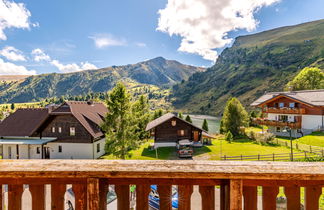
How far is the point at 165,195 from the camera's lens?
185 centimetres

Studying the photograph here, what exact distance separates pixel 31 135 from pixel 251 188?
1174 inches

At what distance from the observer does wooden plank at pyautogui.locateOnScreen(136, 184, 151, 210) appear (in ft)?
6.05

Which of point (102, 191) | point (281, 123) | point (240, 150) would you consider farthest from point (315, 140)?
point (102, 191)

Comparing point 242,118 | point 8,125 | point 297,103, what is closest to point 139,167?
point 8,125

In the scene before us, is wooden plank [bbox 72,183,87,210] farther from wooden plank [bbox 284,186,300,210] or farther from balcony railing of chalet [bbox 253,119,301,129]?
Answer: balcony railing of chalet [bbox 253,119,301,129]

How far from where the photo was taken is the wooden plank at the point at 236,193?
1.63m

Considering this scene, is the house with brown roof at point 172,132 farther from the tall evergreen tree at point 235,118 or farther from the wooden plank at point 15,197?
the wooden plank at point 15,197

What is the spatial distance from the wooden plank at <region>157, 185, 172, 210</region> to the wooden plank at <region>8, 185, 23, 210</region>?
149 centimetres

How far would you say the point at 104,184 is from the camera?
1.75 meters

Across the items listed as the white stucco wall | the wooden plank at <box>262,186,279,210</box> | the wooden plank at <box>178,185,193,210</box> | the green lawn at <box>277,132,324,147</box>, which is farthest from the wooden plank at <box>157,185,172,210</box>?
the white stucco wall

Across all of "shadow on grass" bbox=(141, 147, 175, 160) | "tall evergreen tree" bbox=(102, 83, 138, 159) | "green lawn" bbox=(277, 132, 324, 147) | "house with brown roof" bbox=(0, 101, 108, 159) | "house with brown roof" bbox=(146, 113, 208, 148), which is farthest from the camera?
"house with brown roof" bbox=(146, 113, 208, 148)

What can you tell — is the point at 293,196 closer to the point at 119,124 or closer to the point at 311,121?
the point at 119,124

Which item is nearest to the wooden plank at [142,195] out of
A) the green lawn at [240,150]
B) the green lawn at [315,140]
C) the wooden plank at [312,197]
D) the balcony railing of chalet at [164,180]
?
the balcony railing of chalet at [164,180]

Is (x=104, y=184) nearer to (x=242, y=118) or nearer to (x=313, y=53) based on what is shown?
(x=242, y=118)
